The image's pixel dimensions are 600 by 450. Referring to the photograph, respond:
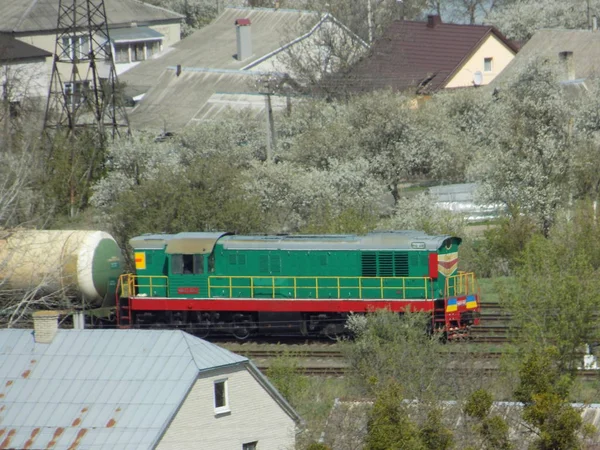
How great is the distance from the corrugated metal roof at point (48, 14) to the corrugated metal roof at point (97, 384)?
6191 centimetres

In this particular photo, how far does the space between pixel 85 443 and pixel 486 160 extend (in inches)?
1107

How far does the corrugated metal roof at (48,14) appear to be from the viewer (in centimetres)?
8225

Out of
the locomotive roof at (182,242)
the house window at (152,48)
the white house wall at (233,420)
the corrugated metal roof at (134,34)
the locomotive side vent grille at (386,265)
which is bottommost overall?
the white house wall at (233,420)

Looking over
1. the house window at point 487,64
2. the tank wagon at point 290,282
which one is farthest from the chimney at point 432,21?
the tank wagon at point 290,282

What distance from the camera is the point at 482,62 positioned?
72688 mm

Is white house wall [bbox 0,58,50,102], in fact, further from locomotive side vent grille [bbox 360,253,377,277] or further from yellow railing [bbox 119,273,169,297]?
locomotive side vent grille [bbox 360,253,377,277]

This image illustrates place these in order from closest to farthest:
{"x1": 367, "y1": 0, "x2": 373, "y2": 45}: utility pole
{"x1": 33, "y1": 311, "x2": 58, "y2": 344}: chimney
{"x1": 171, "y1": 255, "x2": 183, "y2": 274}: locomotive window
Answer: {"x1": 33, "y1": 311, "x2": 58, "y2": 344}: chimney, {"x1": 171, "y1": 255, "x2": 183, "y2": 274}: locomotive window, {"x1": 367, "y1": 0, "x2": 373, "y2": 45}: utility pole

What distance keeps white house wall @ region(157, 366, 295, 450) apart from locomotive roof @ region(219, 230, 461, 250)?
9.48 metres

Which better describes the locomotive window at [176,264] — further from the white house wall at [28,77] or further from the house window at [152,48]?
the house window at [152,48]

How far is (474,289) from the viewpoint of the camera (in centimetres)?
3272

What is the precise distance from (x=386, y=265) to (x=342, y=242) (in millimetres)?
1415

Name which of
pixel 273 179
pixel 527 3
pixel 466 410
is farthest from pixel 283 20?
pixel 466 410

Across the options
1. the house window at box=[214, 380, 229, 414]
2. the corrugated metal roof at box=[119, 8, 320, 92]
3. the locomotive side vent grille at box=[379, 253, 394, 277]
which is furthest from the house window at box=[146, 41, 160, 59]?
the house window at box=[214, 380, 229, 414]

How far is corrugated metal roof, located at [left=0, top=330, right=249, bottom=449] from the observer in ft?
68.7
